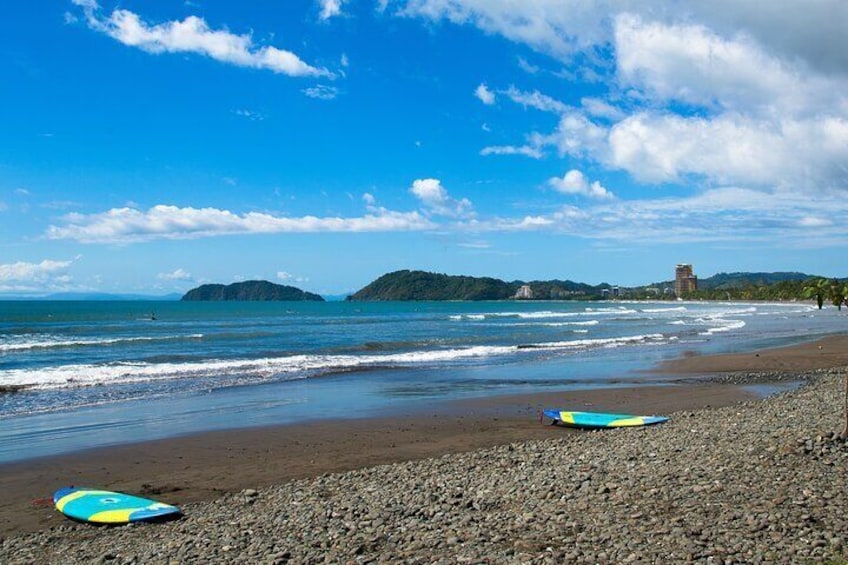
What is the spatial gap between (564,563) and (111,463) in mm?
9505

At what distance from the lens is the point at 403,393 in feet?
69.0

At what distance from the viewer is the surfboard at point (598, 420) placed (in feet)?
46.7

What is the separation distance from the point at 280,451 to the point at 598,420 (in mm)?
6774

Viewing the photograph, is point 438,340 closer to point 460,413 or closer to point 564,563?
point 460,413

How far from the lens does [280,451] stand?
13.1m

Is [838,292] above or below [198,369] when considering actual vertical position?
above

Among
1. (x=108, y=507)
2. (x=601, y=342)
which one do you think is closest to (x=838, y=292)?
(x=108, y=507)

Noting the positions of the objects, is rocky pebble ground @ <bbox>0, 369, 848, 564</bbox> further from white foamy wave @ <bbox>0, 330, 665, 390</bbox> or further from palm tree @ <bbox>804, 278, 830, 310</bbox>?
white foamy wave @ <bbox>0, 330, 665, 390</bbox>

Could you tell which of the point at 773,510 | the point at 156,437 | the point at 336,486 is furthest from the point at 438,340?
the point at 773,510

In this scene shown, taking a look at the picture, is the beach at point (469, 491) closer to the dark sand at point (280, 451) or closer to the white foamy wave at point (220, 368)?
the dark sand at point (280, 451)

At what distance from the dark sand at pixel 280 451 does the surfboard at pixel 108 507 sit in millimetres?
272

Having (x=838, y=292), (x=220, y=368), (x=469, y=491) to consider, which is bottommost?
(x=220, y=368)

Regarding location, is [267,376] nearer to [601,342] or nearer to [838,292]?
[838,292]

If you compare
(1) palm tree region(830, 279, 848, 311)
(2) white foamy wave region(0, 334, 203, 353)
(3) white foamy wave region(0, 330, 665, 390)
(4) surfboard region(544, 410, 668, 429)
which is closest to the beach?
(4) surfboard region(544, 410, 668, 429)
